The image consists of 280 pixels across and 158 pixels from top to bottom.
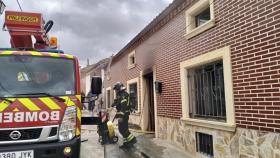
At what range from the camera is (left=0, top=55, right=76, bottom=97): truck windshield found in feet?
13.7

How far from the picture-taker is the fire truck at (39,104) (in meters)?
3.89

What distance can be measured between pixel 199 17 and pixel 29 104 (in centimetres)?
480

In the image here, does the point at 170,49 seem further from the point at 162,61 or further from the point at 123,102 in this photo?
the point at 123,102

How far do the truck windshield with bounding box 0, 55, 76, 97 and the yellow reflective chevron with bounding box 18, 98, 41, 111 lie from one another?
116mm


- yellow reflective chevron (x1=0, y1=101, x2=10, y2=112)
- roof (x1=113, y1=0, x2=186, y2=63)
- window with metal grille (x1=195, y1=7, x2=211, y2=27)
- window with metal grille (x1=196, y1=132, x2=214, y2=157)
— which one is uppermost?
roof (x1=113, y1=0, x2=186, y2=63)

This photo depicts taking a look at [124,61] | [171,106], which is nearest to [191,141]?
[171,106]

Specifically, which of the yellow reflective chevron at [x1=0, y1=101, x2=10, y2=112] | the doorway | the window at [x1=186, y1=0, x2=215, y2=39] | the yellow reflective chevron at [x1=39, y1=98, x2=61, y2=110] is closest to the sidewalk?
the doorway

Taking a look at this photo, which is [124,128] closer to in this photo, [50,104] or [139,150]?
[139,150]

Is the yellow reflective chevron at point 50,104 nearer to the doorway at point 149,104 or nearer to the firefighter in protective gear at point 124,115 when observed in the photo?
the firefighter in protective gear at point 124,115

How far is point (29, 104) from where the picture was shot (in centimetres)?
404

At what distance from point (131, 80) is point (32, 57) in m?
8.03

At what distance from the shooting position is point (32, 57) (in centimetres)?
447

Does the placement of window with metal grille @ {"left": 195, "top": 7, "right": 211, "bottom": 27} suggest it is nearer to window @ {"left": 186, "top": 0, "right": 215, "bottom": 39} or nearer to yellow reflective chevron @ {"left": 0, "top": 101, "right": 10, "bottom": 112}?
window @ {"left": 186, "top": 0, "right": 215, "bottom": 39}

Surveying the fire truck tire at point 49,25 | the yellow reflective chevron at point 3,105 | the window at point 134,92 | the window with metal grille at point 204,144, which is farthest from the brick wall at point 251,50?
the window at point 134,92
